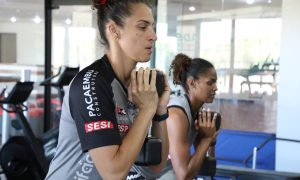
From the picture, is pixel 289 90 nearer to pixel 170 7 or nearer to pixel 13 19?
pixel 170 7

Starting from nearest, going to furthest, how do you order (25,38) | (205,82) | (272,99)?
(205,82) → (272,99) → (25,38)

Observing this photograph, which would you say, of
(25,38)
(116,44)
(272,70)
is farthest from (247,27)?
(116,44)

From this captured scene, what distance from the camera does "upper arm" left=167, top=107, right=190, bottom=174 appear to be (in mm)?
1934

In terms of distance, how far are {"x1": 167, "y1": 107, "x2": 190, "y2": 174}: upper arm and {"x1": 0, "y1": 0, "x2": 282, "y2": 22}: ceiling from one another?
3144 millimetres

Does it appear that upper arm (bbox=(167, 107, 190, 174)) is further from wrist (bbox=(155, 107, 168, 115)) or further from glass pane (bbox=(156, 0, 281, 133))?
glass pane (bbox=(156, 0, 281, 133))

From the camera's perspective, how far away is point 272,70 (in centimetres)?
475

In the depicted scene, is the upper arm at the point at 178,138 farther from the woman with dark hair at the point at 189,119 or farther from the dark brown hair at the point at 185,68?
the dark brown hair at the point at 185,68

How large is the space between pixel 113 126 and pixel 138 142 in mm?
75

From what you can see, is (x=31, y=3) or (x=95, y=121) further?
(x=31, y=3)

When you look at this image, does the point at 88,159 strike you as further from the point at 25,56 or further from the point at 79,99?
the point at 25,56

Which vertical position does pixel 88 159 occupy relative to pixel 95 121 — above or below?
below

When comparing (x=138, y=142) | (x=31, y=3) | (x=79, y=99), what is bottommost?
(x=138, y=142)

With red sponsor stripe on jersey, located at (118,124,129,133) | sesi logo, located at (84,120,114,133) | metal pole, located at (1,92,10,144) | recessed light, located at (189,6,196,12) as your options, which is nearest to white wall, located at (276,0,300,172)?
recessed light, located at (189,6,196,12)

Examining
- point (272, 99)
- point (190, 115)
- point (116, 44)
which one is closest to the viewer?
point (116, 44)
